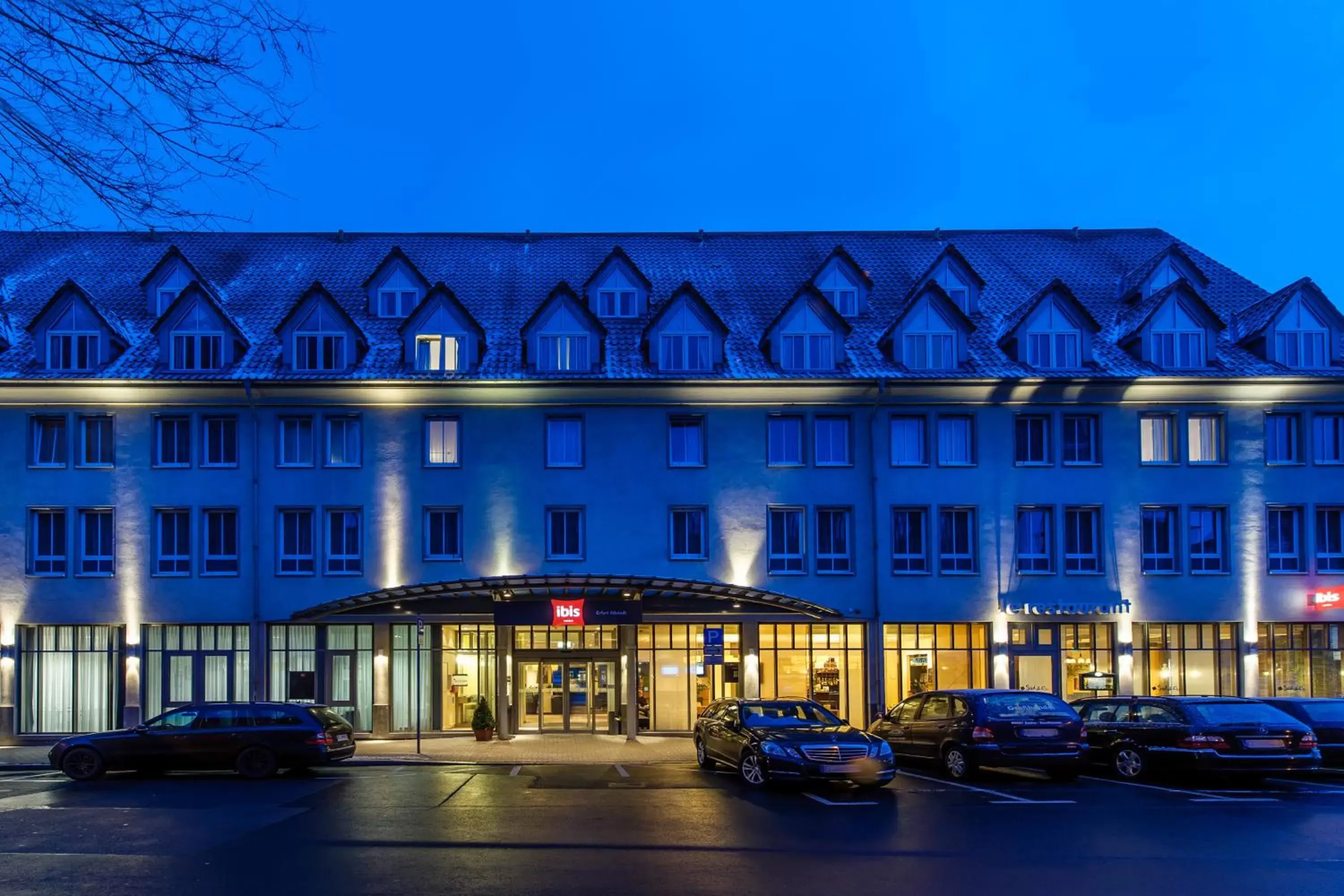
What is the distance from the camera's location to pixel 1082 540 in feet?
113

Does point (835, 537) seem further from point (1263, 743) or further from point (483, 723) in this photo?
point (1263, 743)

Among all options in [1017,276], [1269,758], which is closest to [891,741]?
[1269,758]

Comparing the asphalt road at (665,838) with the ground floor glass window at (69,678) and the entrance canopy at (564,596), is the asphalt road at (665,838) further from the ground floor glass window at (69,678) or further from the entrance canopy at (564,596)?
the ground floor glass window at (69,678)

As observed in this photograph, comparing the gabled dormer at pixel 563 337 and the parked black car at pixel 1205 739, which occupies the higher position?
the gabled dormer at pixel 563 337

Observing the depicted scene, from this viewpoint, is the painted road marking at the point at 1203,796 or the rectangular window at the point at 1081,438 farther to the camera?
the rectangular window at the point at 1081,438

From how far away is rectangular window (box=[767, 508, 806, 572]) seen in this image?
1353 inches

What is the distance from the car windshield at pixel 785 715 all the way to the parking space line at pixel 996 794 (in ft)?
6.55

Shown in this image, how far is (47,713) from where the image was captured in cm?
3356

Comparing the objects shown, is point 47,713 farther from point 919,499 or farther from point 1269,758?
point 1269,758

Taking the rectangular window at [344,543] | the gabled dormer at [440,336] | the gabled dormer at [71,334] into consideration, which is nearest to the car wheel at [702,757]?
the rectangular window at [344,543]

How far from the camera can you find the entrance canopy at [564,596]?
31.3 meters

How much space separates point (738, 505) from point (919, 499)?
Result: 16.4ft

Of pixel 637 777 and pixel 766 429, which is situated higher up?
pixel 766 429

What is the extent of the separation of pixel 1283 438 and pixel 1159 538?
14.6 ft
